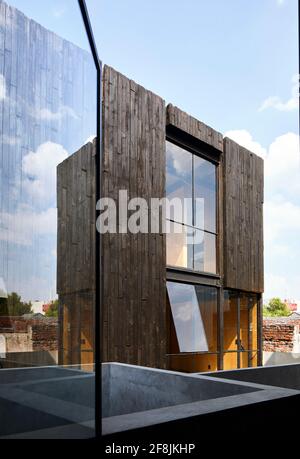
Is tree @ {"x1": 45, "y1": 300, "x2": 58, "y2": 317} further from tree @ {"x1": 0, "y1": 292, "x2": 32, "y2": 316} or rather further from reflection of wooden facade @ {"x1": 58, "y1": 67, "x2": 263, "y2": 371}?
reflection of wooden facade @ {"x1": 58, "y1": 67, "x2": 263, "y2": 371}

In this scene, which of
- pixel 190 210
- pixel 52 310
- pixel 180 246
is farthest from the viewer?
pixel 190 210

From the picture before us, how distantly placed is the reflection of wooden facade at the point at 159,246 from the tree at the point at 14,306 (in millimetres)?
5274

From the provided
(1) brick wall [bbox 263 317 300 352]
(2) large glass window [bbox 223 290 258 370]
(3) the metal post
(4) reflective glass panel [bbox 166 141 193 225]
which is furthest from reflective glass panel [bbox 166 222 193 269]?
(1) brick wall [bbox 263 317 300 352]

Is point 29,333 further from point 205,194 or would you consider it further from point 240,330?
point 240,330

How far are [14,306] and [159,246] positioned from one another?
6448 millimetres

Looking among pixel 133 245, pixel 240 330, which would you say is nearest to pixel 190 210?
pixel 133 245

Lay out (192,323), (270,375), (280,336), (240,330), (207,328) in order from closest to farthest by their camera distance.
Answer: (270,375) → (192,323) → (207,328) → (240,330) → (280,336)

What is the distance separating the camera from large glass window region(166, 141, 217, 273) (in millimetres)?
8312

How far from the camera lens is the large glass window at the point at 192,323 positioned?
26.3ft

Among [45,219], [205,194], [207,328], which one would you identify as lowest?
[207,328]

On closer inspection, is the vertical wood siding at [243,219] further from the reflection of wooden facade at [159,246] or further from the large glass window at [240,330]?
the large glass window at [240,330]

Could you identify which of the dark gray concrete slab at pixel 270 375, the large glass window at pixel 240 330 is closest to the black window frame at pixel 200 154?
the large glass window at pixel 240 330

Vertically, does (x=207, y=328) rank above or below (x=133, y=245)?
below

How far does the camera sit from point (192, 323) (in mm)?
8539
